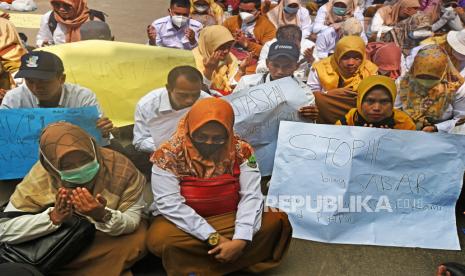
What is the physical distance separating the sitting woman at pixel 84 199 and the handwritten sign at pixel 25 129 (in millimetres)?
880

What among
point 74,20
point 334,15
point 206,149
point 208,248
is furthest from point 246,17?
point 208,248

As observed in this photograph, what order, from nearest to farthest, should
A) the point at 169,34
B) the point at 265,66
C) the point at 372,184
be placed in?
the point at 372,184
the point at 265,66
the point at 169,34

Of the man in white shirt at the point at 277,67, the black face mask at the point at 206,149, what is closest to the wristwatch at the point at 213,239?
the black face mask at the point at 206,149

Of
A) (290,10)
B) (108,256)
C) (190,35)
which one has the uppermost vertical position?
(290,10)

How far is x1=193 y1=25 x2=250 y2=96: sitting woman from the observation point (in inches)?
201

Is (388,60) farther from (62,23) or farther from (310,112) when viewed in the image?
(62,23)

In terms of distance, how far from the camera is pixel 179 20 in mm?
6410

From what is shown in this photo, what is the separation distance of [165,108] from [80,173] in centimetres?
127

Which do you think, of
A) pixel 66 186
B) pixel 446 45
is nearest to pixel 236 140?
pixel 66 186

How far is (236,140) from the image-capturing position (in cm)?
310

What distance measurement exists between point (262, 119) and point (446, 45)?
3.29 meters

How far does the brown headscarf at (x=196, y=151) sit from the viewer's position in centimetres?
288

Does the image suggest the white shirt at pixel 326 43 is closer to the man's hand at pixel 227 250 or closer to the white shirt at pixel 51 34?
the white shirt at pixel 51 34

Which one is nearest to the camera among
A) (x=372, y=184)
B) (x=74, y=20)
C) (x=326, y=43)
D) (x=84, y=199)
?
(x=84, y=199)
